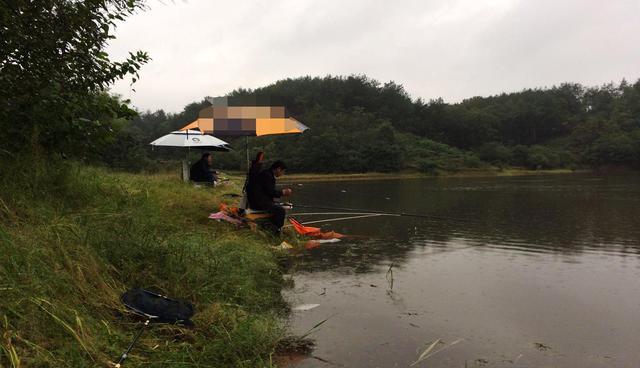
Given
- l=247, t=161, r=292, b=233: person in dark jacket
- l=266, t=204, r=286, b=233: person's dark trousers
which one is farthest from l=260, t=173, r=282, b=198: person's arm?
l=266, t=204, r=286, b=233: person's dark trousers

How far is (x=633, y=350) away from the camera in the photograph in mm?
4254

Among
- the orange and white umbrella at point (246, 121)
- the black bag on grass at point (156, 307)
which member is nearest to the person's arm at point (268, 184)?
the orange and white umbrella at point (246, 121)

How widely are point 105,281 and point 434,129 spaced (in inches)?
3380

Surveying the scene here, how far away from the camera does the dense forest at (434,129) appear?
6107 centimetres

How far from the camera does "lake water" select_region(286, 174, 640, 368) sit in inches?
164

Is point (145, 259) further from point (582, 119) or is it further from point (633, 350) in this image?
point (582, 119)

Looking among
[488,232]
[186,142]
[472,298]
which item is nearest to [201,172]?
[186,142]

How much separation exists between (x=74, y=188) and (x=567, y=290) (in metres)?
6.10

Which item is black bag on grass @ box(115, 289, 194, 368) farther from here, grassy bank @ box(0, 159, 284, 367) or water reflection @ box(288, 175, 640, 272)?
water reflection @ box(288, 175, 640, 272)

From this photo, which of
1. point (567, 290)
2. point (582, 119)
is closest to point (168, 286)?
point (567, 290)

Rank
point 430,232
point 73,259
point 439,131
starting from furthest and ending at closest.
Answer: point 439,131, point 430,232, point 73,259

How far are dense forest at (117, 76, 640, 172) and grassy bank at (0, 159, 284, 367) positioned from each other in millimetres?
41875

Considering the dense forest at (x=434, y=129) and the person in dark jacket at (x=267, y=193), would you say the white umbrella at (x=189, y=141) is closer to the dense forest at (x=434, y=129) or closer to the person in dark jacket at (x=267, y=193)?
the person in dark jacket at (x=267, y=193)

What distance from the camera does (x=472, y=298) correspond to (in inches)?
229
